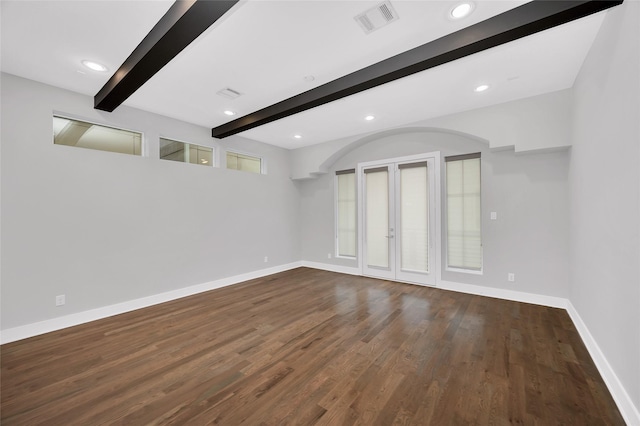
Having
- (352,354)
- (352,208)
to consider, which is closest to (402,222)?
(352,208)

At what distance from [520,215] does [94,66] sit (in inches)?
235

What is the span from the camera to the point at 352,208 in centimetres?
600

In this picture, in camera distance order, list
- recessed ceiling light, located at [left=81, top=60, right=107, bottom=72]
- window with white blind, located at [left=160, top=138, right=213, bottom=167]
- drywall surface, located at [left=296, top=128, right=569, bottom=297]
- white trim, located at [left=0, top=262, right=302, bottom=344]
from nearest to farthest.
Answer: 1. recessed ceiling light, located at [left=81, top=60, right=107, bottom=72]
2. white trim, located at [left=0, top=262, right=302, bottom=344]
3. drywall surface, located at [left=296, top=128, right=569, bottom=297]
4. window with white blind, located at [left=160, top=138, right=213, bottom=167]

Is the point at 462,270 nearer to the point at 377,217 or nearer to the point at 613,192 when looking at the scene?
the point at 377,217

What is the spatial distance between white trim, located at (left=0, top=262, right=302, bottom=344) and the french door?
2.95m

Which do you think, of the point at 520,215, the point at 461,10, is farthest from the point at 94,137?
the point at 520,215

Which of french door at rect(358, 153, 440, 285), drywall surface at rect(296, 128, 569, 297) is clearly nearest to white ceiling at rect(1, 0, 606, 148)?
drywall surface at rect(296, 128, 569, 297)

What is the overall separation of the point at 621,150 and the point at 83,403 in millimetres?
4388

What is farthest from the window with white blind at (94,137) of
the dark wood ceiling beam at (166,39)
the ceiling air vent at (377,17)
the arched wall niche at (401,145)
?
the ceiling air vent at (377,17)

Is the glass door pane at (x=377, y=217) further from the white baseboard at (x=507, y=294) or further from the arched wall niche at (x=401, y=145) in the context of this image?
the white baseboard at (x=507, y=294)

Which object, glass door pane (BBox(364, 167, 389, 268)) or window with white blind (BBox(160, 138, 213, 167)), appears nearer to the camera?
window with white blind (BBox(160, 138, 213, 167))

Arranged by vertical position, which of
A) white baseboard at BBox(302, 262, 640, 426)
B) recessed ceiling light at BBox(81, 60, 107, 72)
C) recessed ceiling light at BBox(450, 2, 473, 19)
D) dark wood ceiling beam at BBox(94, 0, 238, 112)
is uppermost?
recessed ceiling light at BBox(81, 60, 107, 72)

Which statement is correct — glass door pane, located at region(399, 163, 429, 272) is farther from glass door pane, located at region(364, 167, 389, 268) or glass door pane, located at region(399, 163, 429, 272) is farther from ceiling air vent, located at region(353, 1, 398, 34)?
ceiling air vent, located at region(353, 1, 398, 34)

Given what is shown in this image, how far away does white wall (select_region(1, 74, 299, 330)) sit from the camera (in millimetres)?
2895
